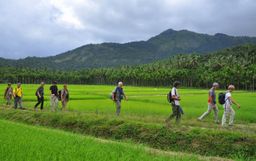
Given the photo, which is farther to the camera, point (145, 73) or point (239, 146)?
point (145, 73)

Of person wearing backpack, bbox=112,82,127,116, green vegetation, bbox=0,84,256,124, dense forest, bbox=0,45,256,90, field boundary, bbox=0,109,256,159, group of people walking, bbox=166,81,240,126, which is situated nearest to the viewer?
field boundary, bbox=0,109,256,159

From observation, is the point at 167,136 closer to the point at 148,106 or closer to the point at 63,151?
the point at 63,151

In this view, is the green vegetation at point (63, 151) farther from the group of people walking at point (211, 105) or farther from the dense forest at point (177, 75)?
the dense forest at point (177, 75)

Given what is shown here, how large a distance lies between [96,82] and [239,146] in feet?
492

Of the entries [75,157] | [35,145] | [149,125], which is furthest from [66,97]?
[75,157]

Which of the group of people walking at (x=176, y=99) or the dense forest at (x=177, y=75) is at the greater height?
the dense forest at (x=177, y=75)

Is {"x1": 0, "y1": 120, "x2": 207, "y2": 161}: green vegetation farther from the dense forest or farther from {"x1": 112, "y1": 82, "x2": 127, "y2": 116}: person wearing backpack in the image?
the dense forest

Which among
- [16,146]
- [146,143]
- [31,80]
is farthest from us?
[31,80]

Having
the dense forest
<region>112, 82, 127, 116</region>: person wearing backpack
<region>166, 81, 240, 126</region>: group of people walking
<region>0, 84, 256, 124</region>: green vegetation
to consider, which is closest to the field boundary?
<region>166, 81, 240, 126</region>: group of people walking

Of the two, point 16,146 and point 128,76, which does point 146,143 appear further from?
point 128,76

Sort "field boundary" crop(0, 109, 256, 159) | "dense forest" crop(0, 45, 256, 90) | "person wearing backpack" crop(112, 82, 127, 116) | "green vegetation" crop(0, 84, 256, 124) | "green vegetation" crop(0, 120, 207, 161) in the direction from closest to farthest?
"green vegetation" crop(0, 120, 207, 161) → "field boundary" crop(0, 109, 256, 159) → "person wearing backpack" crop(112, 82, 127, 116) → "green vegetation" crop(0, 84, 256, 124) → "dense forest" crop(0, 45, 256, 90)

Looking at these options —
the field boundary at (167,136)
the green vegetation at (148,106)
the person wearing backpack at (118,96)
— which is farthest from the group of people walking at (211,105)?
the person wearing backpack at (118,96)

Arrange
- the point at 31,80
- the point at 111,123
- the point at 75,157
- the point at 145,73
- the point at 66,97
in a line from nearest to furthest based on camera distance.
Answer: the point at 75,157, the point at 111,123, the point at 66,97, the point at 145,73, the point at 31,80

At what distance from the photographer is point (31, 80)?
506 feet
